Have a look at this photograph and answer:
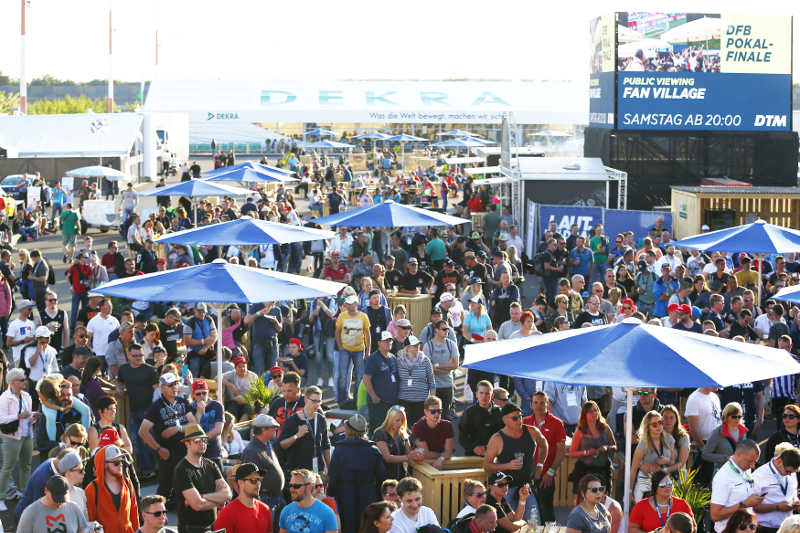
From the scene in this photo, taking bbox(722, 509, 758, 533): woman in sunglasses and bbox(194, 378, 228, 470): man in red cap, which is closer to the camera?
bbox(722, 509, 758, 533): woman in sunglasses

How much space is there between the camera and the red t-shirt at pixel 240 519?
22.9ft

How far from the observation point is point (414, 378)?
1034 cm

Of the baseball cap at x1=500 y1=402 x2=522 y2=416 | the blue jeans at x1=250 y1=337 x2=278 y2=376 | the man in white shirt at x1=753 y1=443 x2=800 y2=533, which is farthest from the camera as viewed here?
the blue jeans at x1=250 y1=337 x2=278 y2=376

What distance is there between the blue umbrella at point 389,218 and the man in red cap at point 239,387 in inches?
223

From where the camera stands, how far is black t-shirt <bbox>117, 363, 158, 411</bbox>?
10.3m

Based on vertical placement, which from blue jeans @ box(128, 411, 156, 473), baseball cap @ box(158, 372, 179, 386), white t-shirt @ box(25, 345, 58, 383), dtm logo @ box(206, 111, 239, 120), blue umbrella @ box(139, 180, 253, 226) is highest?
dtm logo @ box(206, 111, 239, 120)

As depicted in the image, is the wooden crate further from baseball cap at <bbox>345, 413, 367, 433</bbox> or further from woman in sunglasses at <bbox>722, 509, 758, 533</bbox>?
woman in sunglasses at <bbox>722, 509, 758, 533</bbox>

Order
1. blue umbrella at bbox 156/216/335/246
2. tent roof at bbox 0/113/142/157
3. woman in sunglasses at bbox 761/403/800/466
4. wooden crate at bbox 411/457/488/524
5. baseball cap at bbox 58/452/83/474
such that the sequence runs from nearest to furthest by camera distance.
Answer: baseball cap at bbox 58/452/83/474 → wooden crate at bbox 411/457/488/524 → woman in sunglasses at bbox 761/403/800/466 → blue umbrella at bbox 156/216/335/246 → tent roof at bbox 0/113/142/157

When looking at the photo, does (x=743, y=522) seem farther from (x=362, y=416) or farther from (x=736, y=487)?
(x=362, y=416)

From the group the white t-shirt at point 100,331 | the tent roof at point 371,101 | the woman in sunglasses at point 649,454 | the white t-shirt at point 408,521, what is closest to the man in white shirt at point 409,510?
the white t-shirt at point 408,521

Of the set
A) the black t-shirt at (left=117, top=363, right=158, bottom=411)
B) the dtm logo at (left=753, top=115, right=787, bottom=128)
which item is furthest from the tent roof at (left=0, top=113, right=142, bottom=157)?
the black t-shirt at (left=117, top=363, right=158, bottom=411)

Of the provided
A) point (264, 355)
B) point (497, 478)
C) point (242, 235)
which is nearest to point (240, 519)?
point (497, 478)

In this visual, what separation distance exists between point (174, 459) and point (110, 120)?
37627 millimetres

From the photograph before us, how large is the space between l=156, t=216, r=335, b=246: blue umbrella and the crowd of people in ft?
3.15
